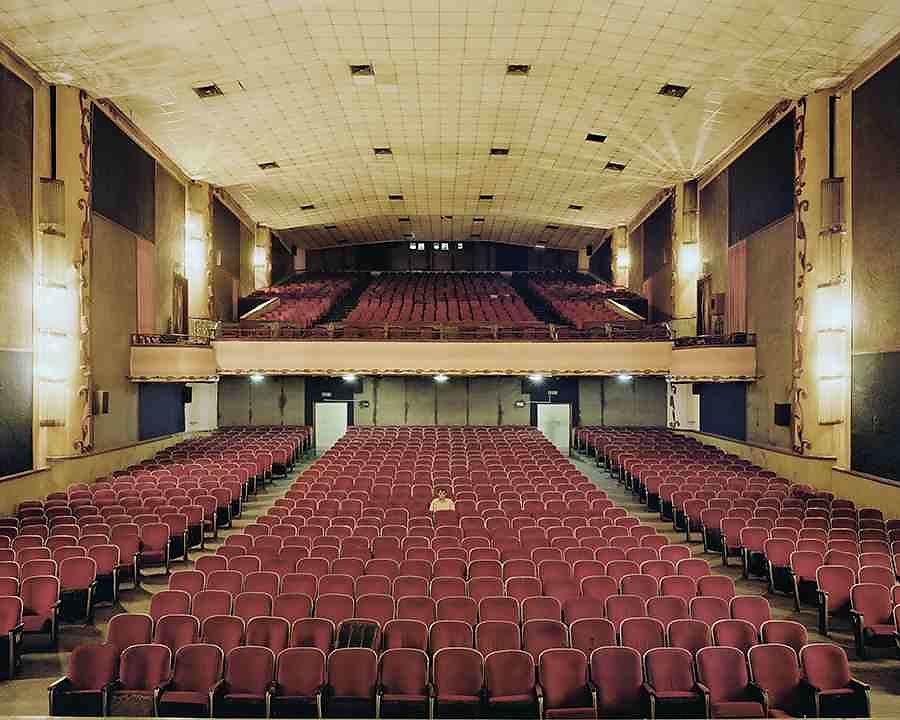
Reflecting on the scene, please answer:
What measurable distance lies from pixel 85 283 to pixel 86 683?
10.7 meters

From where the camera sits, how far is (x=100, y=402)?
49.0ft

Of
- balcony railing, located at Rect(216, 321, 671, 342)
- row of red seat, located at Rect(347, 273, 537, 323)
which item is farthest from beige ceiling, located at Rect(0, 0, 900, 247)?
row of red seat, located at Rect(347, 273, 537, 323)

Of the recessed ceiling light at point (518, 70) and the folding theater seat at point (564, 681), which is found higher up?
the recessed ceiling light at point (518, 70)

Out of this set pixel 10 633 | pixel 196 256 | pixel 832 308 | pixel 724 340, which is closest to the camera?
pixel 10 633

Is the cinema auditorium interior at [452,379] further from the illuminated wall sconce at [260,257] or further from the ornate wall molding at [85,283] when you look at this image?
the illuminated wall sconce at [260,257]

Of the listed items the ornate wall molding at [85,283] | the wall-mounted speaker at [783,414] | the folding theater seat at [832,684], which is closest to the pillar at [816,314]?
the wall-mounted speaker at [783,414]

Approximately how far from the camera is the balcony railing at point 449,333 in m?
19.4

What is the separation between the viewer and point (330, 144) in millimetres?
20141

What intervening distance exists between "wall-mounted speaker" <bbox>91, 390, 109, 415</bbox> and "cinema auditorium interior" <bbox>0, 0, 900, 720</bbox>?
0.23 feet

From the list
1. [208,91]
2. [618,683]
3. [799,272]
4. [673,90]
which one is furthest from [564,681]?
[208,91]

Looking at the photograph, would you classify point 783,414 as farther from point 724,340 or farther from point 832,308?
point 724,340

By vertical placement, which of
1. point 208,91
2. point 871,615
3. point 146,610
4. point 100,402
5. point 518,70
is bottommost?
point 146,610

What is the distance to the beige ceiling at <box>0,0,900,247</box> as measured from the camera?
12.2 metres

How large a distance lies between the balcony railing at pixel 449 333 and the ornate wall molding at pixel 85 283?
5.01 metres
